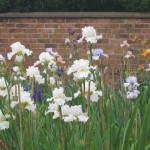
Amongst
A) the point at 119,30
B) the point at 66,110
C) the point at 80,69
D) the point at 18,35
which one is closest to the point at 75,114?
the point at 66,110

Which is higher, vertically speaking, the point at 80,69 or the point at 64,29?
the point at 80,69

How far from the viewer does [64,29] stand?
7445 mm

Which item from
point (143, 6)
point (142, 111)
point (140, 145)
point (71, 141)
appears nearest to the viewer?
point (140, 145)

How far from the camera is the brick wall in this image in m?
7.29

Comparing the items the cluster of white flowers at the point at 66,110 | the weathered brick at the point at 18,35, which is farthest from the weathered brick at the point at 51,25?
the cluster of white flowers at the point at 66,110

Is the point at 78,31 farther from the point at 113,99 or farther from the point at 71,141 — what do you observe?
the point at 71,141

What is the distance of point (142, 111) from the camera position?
11.2 feet

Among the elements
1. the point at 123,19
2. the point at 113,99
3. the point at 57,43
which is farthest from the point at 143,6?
the point at 113,99

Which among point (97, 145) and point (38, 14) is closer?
point (97, 145)

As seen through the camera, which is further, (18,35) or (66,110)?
(18,35)

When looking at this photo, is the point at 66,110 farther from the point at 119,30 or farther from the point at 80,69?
the point at 119,30

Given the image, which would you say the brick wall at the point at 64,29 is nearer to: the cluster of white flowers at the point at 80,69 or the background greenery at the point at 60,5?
the background greenery at the point at 60,5

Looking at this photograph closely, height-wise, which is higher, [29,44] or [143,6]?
[143,6]

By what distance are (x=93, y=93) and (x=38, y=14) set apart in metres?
5.21
